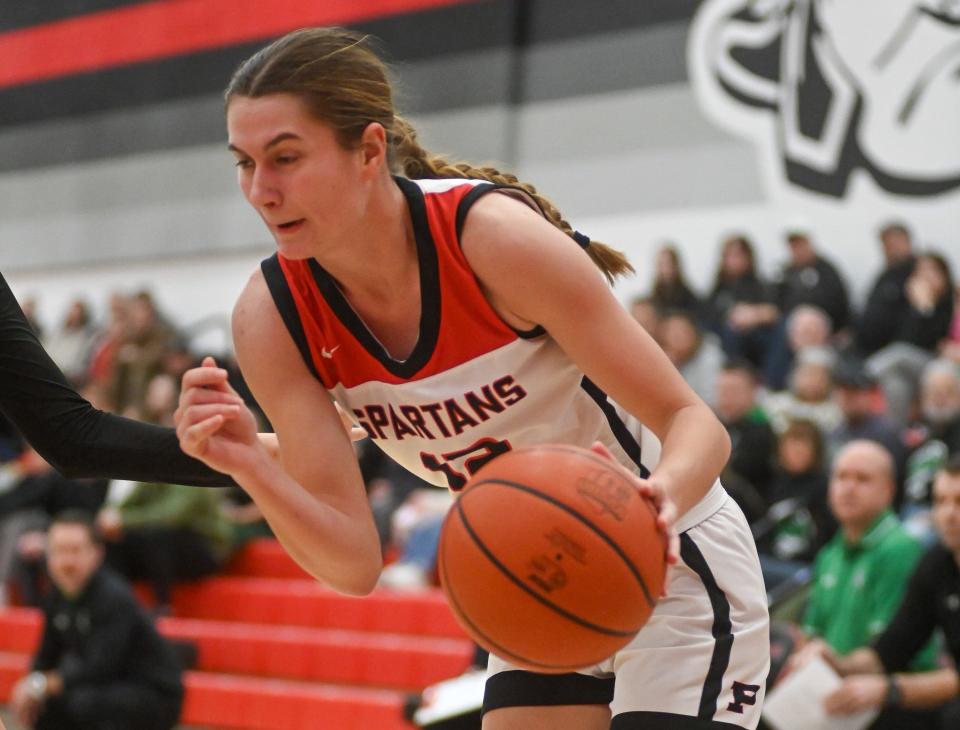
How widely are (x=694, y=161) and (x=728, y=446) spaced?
939 centimetres

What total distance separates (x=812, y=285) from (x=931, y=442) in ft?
9.80

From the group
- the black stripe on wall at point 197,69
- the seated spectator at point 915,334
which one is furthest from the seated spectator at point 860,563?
the black stripe on wall at point 197,69

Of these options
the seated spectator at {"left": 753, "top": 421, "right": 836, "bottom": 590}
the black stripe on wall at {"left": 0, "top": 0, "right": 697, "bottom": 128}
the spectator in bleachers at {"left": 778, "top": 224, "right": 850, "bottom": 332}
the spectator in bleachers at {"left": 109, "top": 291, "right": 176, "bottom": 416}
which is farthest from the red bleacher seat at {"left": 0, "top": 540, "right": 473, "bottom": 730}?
the black stripe on wall at {"left": 0, "top": 0, "right": 697, "bottom": 128}

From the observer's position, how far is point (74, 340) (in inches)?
576

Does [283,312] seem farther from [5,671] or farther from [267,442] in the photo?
[5,671]

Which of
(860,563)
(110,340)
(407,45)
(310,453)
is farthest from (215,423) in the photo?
(110,340)

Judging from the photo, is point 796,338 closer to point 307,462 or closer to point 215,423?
point 307,462

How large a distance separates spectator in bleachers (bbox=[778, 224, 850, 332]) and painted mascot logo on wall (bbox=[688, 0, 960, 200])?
885 millimetres

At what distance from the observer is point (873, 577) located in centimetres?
547

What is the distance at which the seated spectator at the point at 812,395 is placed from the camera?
26.0 ft

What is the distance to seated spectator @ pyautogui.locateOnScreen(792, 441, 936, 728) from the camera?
5.43 meters

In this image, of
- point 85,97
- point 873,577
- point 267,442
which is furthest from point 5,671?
point 85,97

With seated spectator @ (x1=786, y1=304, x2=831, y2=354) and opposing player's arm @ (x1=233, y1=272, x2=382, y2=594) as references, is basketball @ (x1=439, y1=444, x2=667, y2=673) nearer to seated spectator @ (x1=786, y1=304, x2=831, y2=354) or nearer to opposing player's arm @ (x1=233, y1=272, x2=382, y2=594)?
opposing player's arm @ (x1=233, y1=272, x2=382, y2=594)

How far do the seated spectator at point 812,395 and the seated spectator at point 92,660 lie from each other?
377 centimetres
